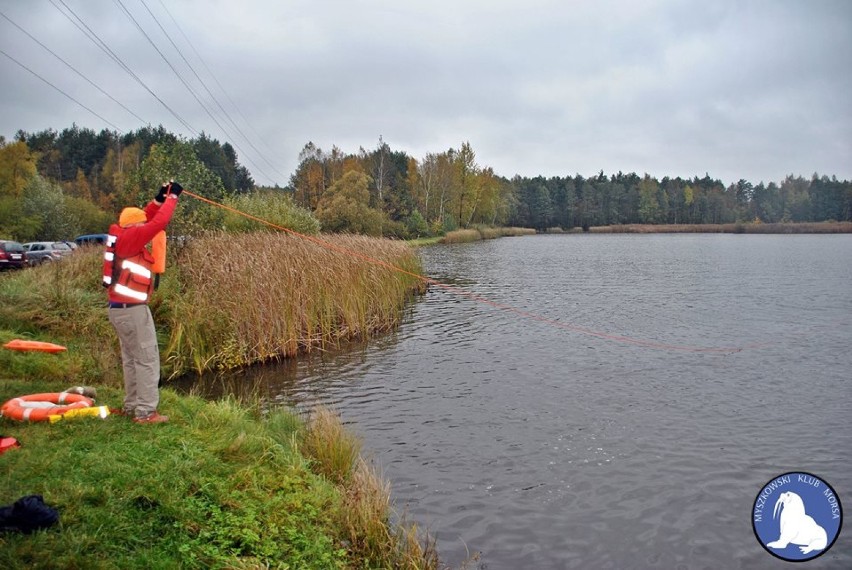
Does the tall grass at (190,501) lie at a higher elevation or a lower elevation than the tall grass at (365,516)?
higher

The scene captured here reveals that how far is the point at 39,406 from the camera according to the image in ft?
21.7

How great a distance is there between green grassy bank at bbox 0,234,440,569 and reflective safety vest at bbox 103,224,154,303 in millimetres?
1441

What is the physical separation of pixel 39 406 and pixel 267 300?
7323mm

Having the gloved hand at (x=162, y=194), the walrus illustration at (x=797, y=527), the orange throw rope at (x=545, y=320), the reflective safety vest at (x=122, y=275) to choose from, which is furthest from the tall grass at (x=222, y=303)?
the walrus illustration at (x=797, y=527)

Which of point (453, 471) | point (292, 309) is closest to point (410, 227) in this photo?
point (292, 309)

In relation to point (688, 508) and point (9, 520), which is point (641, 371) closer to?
point (688, 508)

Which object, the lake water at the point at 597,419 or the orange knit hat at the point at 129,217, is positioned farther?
the orange knit hat at the point at 129,217

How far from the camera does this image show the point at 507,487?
769cm

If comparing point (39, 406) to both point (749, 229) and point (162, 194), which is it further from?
point (749, 229)

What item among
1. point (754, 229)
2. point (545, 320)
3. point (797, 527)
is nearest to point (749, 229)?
point (754, 229)

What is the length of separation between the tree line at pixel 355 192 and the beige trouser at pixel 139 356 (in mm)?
11931

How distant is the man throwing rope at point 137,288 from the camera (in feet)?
22.2

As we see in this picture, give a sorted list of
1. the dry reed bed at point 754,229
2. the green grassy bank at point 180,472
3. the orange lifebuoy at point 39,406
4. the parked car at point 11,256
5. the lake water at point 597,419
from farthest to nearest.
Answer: the dry reed bed at point 754,229 < the parked car at point 11,256 < the lake water at point 597,419 < the orange lifebuoy at point 39,406 < the green grassy bank at point 180,472

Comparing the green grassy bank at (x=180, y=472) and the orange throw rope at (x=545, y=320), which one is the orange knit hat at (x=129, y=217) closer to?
the green grassy bank at (x=180, y=472)
